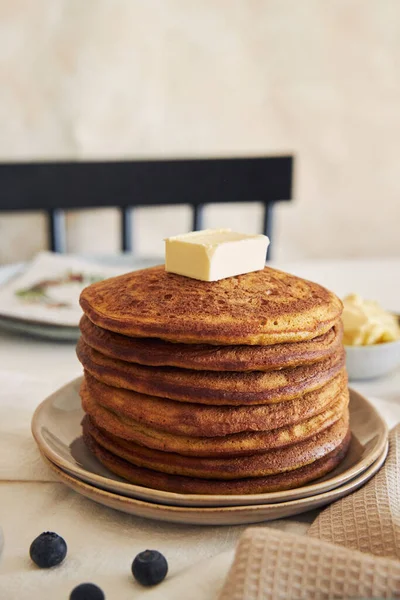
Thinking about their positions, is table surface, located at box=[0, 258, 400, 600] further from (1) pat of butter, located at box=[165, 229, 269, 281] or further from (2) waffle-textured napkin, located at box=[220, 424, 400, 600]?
(1) pat of butter, located at box=[165, 229, 269, 281]

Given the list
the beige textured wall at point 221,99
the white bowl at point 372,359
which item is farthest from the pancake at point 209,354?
the beige textured wall at point 221,99

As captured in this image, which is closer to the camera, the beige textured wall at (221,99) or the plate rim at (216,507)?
the plate rim at (216,507)

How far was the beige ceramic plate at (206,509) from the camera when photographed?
649 mm

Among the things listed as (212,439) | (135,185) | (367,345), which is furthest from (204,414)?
(135,185)

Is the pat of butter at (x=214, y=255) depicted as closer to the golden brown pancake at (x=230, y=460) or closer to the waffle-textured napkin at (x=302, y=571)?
the golden brown pancake at (x=230, y=460)

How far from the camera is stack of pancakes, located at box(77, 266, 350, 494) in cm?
69

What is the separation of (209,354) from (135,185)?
144 cm

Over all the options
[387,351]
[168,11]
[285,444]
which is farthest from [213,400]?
[168,11]

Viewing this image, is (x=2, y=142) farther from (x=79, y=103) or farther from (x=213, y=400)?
(x=213, y=400)

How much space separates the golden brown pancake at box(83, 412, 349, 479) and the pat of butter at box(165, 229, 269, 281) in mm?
210

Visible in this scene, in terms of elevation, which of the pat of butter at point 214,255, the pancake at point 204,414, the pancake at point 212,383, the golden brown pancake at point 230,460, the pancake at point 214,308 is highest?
the pat of butter at point 214,255

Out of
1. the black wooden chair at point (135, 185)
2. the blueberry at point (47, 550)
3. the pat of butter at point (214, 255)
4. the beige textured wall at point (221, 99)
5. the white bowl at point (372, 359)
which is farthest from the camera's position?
the beige textured wall at point (221, 99)

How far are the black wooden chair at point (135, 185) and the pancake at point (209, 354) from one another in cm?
132

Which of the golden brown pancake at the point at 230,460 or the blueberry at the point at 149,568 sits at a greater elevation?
the golden brown pancake at the point at 230,460
